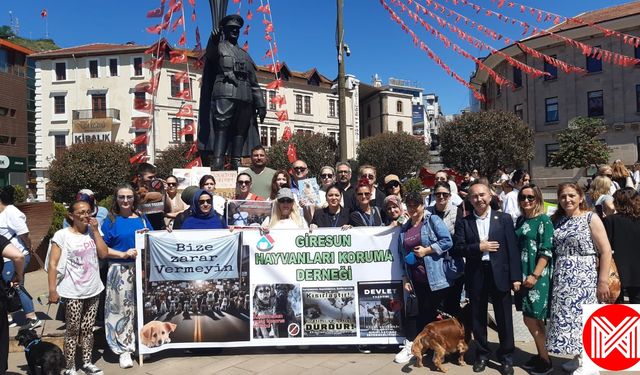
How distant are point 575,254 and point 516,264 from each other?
49 centimetres

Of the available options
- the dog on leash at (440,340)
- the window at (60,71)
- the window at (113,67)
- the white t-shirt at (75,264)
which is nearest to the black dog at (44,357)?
the white t-shirt at (75,264)

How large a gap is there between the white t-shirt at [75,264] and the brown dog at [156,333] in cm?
72

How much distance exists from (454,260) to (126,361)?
11.2 feet

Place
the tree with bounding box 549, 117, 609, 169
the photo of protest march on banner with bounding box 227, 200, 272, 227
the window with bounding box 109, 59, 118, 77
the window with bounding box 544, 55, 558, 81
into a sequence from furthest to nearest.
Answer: the window with bounding box 109, 59, 118, 77
the window with bounding box 544, 55, 558, 81
the tree with bounding box 549, 117, 609, 169
the photo of protest march on banner with bounding box 227, 200, 272, 227

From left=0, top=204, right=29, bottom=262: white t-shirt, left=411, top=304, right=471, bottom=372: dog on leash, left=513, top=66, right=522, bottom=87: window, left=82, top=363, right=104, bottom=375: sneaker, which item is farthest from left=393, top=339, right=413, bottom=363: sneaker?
left=513, top=66, right=522, bottom=87: window

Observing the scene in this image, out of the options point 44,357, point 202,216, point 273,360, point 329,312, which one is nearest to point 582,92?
point 329,312

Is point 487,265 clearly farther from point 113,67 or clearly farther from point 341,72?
point 113,67

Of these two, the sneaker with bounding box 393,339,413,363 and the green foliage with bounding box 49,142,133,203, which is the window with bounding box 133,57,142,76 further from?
the sneaker with bounding box 393,339,413,363

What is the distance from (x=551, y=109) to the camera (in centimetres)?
3709

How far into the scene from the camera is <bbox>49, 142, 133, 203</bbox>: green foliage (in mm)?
30078

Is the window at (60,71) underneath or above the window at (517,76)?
above

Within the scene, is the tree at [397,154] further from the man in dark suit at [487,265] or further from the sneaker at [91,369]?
the sneaker at [91,369]

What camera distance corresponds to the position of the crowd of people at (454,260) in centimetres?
393

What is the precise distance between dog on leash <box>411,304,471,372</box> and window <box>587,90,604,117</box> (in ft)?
121
